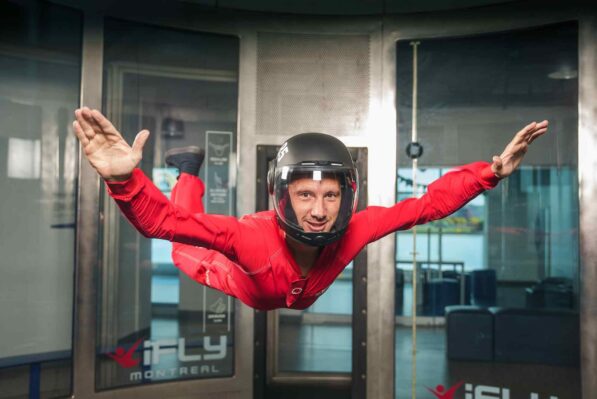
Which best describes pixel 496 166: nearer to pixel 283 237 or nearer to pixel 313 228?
pixel 313 228

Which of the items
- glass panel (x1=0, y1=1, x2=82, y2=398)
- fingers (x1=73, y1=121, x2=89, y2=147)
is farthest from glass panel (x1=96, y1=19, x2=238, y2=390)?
fingers (x1=73, y1=121, x2=89, y2=147)

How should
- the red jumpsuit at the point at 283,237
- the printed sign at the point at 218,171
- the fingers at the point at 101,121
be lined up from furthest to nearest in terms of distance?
the printed sign at the point at 218,171
the red jumpsuit at the point at 283,237
the fingers at the point at 101,121

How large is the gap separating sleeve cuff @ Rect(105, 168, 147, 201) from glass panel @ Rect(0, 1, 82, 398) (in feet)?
7.03

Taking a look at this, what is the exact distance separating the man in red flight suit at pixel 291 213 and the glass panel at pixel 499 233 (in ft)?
4.96

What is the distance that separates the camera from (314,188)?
1.93m

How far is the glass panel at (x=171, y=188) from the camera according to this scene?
352cm

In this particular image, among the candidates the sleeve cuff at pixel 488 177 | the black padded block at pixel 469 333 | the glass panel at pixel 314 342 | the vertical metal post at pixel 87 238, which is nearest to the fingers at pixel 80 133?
the sleeve cuff at pixel 488 177

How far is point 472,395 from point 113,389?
2285mm

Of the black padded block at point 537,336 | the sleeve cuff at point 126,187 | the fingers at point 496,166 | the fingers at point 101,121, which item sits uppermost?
the fingers at point 101,121

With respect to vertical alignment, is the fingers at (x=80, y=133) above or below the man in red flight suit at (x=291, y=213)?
above

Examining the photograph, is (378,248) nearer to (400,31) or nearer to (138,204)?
(400,31)

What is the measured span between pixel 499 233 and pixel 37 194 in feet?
9.74

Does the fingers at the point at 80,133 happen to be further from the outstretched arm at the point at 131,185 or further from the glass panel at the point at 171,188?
the glass panel at the point at 171,188

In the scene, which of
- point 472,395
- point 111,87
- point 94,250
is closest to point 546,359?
point 472,395
